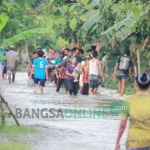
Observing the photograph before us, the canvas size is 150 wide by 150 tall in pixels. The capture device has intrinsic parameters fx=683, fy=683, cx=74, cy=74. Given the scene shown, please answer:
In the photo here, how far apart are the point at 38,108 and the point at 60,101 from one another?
10.2ft

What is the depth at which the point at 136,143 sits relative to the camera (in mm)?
8109

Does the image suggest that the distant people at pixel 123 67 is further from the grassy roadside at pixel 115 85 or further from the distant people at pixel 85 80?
the distant people at pixel 85 80

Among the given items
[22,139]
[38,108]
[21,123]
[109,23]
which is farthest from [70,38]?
[22,139]

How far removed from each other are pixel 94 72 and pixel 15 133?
1105 centimetres

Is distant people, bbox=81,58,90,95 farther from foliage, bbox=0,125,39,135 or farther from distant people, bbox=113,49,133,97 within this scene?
foliage, bbox=0,125,39,135

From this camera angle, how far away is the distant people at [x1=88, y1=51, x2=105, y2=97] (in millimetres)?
24406

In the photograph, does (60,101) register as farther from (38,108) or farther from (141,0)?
(141,0)

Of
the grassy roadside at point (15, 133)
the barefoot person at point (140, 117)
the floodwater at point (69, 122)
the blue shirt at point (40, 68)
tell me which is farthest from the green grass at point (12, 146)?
the blue shirt at point (40, 68)

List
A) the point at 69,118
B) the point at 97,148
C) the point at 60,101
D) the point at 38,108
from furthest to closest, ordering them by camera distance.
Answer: the point at 60,101
the point at 38,108
the point at 69,118
the point at 97,148

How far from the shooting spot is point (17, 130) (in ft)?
46.0

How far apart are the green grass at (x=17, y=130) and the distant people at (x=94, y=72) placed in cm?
1013

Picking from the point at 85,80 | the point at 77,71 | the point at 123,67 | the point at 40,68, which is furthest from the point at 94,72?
the point at 40,68

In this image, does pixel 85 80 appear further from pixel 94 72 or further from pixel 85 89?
pixel 94 72

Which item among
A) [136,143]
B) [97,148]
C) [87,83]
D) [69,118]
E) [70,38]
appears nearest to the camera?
[136,143]
